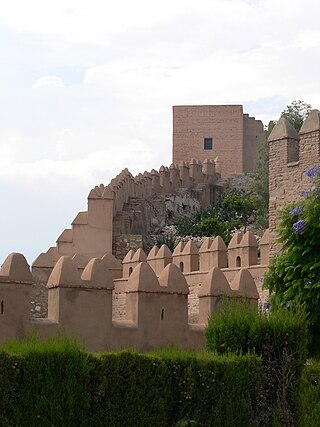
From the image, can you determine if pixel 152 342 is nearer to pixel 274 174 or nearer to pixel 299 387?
pixel 299 387

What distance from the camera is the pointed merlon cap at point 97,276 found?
16.1 metres

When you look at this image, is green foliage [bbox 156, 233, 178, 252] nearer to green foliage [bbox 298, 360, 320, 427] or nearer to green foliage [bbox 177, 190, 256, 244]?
green foliage [bbox 177, 190, 256, 244]

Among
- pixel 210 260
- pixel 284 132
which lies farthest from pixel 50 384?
pixel 210 260

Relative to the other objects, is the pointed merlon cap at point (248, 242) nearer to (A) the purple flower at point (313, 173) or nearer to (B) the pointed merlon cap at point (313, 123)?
(B) the pointed merlon cap at point (313, 123)

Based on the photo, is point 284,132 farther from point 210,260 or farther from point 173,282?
point 173,282

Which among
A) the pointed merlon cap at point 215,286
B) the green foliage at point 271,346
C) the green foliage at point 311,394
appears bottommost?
the green foliage at point 311,394

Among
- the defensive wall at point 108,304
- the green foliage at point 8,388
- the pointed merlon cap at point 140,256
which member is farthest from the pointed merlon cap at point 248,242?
the green foliage at point 8,388

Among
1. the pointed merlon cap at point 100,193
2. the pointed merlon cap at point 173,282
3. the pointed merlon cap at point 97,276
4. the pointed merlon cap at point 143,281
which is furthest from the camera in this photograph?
the pointed merlon cap at point 100,193

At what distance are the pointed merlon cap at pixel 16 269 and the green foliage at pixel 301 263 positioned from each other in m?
4.73

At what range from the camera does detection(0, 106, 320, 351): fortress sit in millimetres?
15773

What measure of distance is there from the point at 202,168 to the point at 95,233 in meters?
17.4

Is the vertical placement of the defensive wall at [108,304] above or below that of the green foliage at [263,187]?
below

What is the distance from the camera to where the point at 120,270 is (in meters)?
26.9

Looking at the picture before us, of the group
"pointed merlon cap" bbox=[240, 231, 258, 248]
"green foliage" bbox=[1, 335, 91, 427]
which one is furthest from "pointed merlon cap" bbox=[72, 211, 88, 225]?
"green foliage" bbox=[1, 335, 91, 427]
